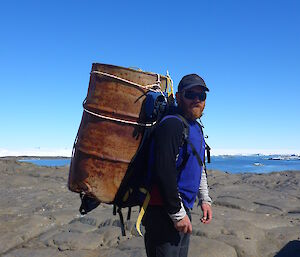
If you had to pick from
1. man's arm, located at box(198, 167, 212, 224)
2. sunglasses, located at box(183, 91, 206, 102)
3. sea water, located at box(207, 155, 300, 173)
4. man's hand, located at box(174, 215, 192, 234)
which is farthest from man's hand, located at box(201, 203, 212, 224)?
sea water, located at box(207, 155, 300, 173)

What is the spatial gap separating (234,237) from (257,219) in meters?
1.67

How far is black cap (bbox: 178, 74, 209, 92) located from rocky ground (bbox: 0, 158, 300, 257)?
2.93m

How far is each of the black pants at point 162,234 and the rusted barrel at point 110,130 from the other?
0.43 meters

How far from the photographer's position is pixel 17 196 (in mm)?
10156

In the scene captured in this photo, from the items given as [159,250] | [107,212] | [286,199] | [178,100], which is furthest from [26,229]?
[286,199]

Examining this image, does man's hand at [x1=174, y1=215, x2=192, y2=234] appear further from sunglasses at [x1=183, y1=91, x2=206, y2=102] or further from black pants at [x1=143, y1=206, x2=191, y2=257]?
sunglasses at [x1=183, y1=91, x2=206, y2=102]

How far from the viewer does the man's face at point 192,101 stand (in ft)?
9.57

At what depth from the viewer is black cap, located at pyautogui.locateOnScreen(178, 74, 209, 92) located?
2898 millimetres

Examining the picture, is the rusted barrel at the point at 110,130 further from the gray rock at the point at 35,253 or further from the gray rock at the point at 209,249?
the gray rock at the point at 35,253

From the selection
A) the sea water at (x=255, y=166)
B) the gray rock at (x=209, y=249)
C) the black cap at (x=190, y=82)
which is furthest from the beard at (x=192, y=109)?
the sea water at (x=255, y=166)

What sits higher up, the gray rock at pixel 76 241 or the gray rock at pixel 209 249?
the gray rock at pixel 209 249

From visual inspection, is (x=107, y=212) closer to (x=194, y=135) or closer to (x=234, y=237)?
(x=234, y=237)

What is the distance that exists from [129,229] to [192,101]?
408 cm

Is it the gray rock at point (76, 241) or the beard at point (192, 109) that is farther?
the gray rock at point (76, 241)
